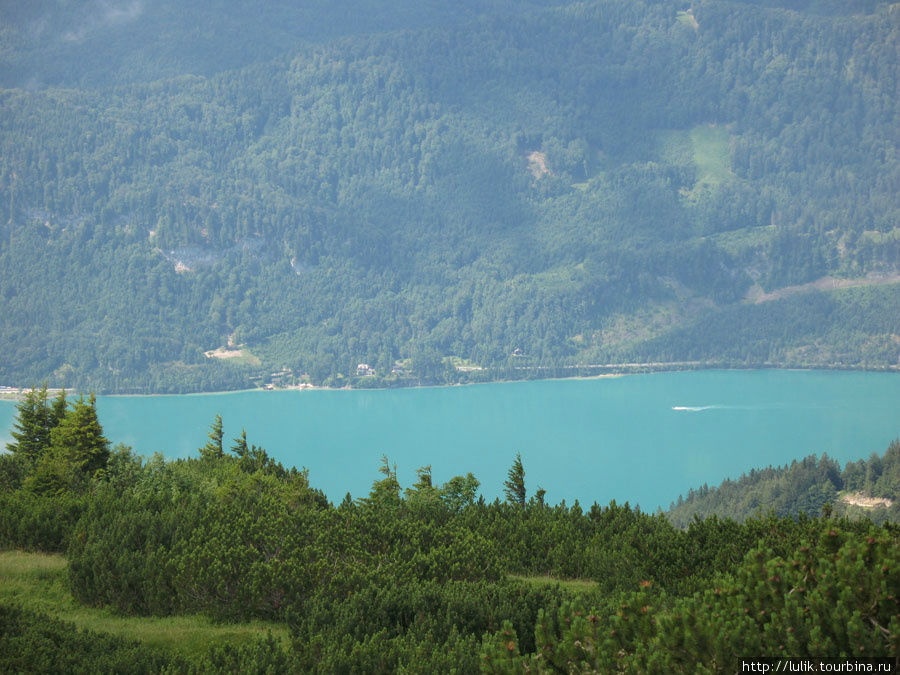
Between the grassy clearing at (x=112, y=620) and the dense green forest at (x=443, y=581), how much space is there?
265mm

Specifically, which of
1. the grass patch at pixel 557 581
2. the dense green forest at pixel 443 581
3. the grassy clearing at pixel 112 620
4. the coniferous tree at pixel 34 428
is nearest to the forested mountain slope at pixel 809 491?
the coniferous tree at pixel 34 428

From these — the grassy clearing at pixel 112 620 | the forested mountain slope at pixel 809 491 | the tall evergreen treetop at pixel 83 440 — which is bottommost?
the forested mountain slope at pixel 809 491

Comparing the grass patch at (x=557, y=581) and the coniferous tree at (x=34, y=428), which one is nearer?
the grass patch at (x=557, y=581)

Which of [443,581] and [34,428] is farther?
[34,428]

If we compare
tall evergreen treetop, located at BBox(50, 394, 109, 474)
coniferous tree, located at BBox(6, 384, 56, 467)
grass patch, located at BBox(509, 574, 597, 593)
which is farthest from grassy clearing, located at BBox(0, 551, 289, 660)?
coniferous tree, located at BBox(6, 384, 56, 467)

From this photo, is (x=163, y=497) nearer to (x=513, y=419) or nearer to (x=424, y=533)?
(x=424, y=533)

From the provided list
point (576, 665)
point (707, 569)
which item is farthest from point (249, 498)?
point (576, 665)

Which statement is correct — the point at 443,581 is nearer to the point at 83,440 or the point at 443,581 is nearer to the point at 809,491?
the point at 83,440

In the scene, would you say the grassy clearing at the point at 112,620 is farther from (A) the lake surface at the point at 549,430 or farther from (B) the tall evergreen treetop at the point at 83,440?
(A) the lake surface at the point at 549,430

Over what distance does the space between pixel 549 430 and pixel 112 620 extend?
433ft

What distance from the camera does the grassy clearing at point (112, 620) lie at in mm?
12391

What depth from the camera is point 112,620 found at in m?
13.7

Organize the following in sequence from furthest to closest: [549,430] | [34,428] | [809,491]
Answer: [549,430] < [809,491] < [34,428]

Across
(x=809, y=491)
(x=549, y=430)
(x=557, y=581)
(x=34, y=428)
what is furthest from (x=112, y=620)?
(x=549, y=430)
